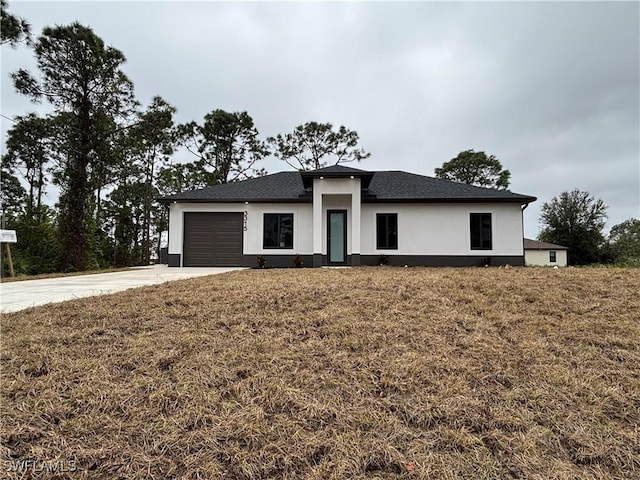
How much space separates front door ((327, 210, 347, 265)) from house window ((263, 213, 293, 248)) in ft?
5.05

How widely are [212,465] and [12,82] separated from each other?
17193 mm

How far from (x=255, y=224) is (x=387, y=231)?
17.2ft

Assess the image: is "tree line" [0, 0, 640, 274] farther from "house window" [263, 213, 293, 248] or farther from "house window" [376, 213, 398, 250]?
"house window" [376, 213, 398, 250]

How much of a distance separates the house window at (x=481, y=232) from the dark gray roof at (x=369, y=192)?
72 centimetres

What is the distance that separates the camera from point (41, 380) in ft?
8.62

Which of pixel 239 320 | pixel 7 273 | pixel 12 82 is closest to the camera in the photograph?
pixel 239 320

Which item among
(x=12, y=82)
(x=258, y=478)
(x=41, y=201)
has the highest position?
(x=12, y=82)

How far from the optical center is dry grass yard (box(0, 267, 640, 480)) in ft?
6.59

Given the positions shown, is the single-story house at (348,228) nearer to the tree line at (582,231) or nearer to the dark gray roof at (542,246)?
the dark gray roof at (542,246)

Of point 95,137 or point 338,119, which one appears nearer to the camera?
point 95,137

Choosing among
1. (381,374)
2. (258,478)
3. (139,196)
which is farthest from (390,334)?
(139,196)

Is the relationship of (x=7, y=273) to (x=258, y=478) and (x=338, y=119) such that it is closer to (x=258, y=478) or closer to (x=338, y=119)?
(x=258, y=478)

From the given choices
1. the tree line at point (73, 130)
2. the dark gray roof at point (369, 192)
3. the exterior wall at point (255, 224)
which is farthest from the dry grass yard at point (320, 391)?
the tree line at point (73, 130)

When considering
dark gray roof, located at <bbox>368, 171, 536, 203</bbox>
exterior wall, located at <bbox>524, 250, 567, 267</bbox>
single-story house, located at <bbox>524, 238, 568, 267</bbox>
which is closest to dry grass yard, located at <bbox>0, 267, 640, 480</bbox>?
dark gray roof, located at <bbox>368, 171, 536, 203</bbox>
